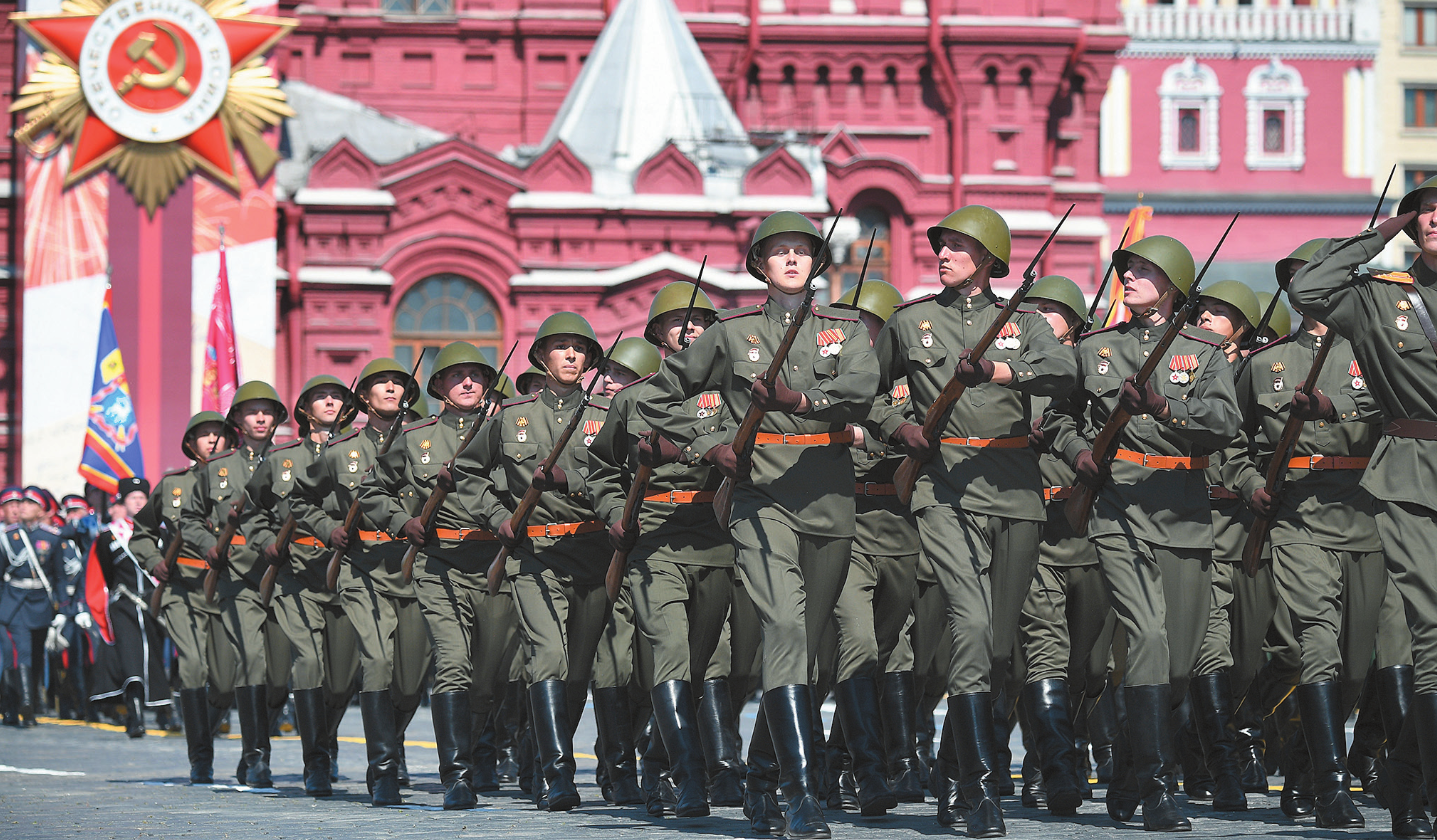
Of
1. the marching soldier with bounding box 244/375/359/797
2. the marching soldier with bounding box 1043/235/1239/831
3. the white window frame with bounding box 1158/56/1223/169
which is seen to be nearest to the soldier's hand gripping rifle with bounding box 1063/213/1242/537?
the marching soldier with bounding box 1043/235/1239/831

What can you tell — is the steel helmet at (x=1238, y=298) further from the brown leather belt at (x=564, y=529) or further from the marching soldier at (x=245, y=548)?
the marching soldier at (x=245, y=548)

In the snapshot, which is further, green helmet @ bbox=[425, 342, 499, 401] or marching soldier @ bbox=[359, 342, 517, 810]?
green helmet @ bbox=[425, 342, 499, 401]

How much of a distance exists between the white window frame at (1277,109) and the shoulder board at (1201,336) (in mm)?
43871

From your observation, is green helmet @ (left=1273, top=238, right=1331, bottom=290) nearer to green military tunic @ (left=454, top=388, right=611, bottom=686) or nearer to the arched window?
Answer: green military tunic @ (left=454, top=388, right=611, bottom=686)

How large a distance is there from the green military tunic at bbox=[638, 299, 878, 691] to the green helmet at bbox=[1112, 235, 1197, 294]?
1111 mm

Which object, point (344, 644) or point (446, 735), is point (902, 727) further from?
point (344, 644)

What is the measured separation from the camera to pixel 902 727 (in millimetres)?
8695

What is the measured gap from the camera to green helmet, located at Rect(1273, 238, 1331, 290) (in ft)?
23.8

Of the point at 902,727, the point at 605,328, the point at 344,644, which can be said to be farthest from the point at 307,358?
the point at 902,727

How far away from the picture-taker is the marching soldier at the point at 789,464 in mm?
7066

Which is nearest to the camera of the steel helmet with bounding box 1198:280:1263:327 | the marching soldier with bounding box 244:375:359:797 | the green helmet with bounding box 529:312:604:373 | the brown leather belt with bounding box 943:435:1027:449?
the brown leather belt with bounding box 943:435:1027:449

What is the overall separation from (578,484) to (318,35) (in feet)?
84.3

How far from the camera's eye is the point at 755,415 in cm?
713

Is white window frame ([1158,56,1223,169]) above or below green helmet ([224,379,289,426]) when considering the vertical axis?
above
